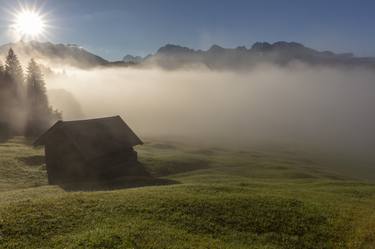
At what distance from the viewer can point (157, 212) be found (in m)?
24.7

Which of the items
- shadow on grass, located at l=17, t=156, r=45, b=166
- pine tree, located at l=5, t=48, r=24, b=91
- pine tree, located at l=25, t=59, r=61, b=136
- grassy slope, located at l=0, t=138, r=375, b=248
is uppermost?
pine tree, located at l=5, t=48, r=24, b=91

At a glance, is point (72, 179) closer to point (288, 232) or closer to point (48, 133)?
point (48, 133)

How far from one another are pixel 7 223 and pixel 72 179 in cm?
3437

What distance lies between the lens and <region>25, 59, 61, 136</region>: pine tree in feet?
349

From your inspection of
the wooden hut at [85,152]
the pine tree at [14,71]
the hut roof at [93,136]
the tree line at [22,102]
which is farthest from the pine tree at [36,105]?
the wooden hut at [85,152]

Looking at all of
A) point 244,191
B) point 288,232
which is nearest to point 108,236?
point 288,232

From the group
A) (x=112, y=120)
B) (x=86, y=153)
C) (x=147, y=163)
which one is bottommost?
(x=147, y=163)

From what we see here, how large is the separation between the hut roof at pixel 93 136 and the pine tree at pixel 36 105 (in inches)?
1965

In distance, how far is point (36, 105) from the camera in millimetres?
113500

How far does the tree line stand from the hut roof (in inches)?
1894

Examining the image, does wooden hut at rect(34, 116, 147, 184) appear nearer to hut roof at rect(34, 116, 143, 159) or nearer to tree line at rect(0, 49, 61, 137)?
hut roof at rect(34, 116, 143, 159)

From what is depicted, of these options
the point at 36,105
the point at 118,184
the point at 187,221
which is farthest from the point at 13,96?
the point at 187,221

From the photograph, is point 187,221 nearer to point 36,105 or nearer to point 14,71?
point 36,105

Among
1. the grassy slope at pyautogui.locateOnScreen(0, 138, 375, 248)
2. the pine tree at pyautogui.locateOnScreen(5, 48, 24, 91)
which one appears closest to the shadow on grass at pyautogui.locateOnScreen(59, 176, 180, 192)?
the grassy slope at pyautogui.locateOnScreen(0, 138, 375, 248)
